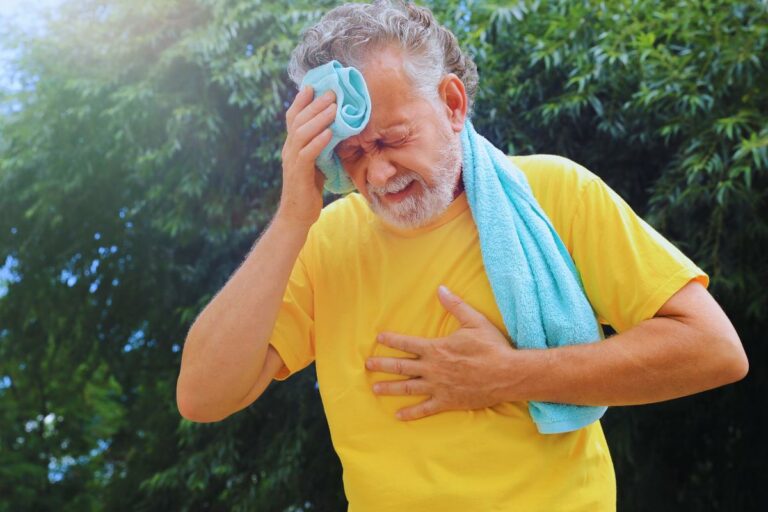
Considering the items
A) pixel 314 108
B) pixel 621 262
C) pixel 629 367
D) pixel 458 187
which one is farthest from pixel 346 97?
pixel 629 367

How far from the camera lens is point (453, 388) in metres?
1.42

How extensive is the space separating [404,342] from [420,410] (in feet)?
0.37

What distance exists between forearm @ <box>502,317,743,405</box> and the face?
0.96ft

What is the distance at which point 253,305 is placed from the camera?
1473mm

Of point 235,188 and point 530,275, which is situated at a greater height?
point 530,275

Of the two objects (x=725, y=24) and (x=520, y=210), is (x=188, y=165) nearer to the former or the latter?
(x=725, y=24)

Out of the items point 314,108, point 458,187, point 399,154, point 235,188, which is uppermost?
point 314,108

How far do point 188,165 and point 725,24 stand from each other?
2651 mm

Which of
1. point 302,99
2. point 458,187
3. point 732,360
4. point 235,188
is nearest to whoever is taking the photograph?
point 732,360

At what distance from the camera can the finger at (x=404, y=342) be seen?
146cm

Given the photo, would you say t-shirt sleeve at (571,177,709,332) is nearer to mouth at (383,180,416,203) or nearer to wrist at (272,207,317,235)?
mouth at (383,180,416,203)

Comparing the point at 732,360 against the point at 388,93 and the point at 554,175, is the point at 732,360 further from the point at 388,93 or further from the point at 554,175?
the point at 388,93

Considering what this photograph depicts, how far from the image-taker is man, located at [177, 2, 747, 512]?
4.54 ft

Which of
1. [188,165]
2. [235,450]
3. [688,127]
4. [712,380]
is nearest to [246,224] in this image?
[188,165]
